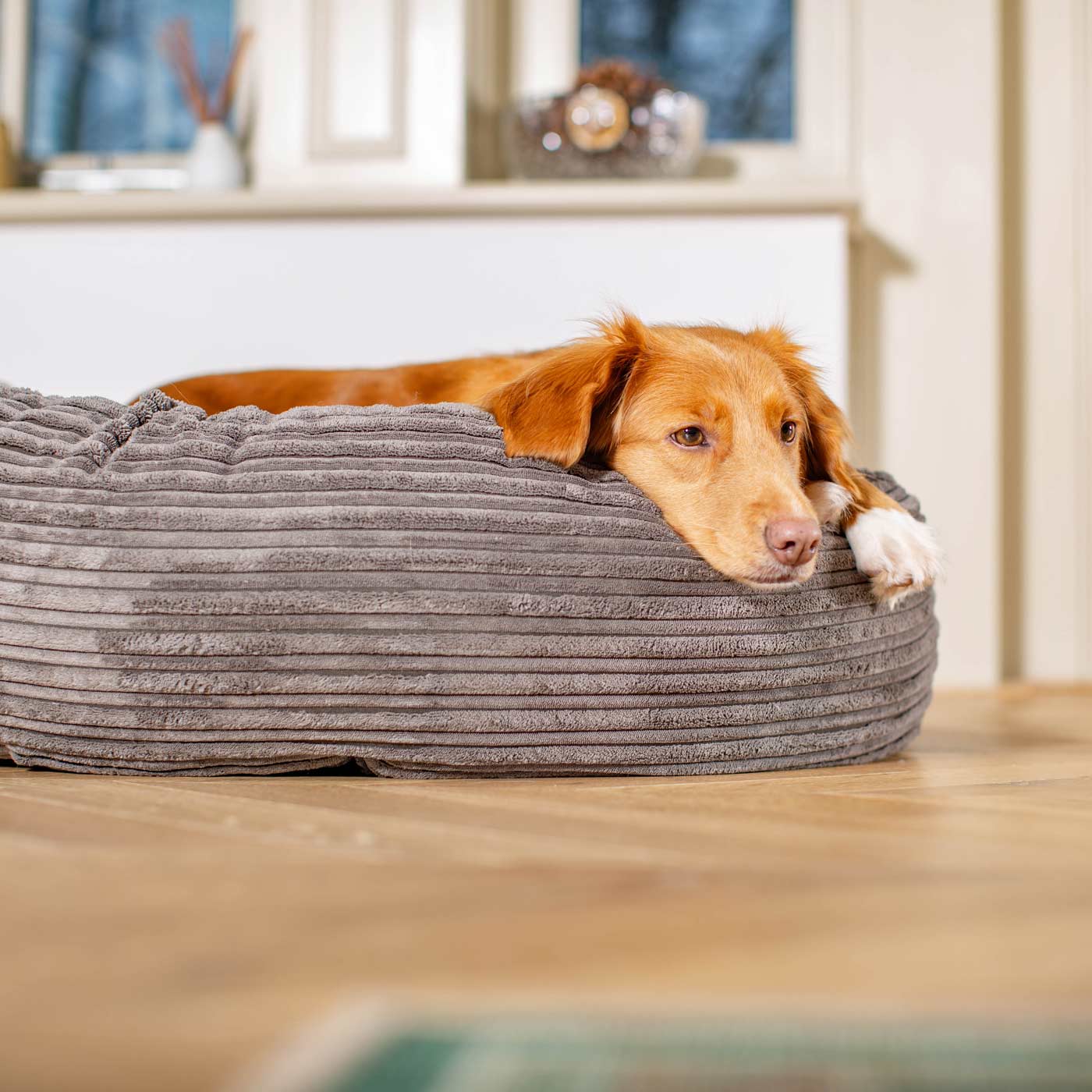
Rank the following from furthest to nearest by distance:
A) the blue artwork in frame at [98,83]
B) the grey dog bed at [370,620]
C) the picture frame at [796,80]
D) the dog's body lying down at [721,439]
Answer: the blue artwork in frame at [98,83], the picture frame at [796,80], the dog's body lying down at [721,439], the grey dog bed at [370,620]

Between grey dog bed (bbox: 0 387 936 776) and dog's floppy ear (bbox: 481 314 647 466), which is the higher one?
dog's floppy ear (bbox: 481 314 647 466)

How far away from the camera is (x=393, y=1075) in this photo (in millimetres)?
575

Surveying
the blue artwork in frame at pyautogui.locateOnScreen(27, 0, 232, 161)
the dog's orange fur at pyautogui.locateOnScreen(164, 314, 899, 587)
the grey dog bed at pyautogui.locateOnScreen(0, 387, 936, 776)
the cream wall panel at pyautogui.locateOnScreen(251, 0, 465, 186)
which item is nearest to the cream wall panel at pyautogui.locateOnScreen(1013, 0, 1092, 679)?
the cream wall panel at pyautogui.locateOnScreen(251, 0, 465, 186)

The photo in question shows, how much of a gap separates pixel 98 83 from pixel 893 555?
3627mm

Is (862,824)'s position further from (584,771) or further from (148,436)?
(148,436)

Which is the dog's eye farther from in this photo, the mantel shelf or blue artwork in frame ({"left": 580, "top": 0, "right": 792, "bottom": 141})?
blue artwork in frame ({"left": 580, "top": 0, "right": 792, "bottom": 141})

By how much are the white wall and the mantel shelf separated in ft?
0.11

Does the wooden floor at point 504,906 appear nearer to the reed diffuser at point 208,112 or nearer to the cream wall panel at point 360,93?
the cream wall panel at point 360,93

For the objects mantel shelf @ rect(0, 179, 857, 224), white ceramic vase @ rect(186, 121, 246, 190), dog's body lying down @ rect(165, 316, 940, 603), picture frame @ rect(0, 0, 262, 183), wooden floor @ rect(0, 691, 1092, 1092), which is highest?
picture frame @ rect(0, 0, 262, 183)

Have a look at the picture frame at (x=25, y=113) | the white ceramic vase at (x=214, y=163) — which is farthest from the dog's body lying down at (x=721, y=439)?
the picture frame at (x=25, y=113)

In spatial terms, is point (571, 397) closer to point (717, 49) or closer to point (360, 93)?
point (360, 93)

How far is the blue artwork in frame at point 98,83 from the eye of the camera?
4.20 m

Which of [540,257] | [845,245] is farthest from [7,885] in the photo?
[845,245]

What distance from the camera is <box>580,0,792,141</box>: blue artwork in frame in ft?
13.2
